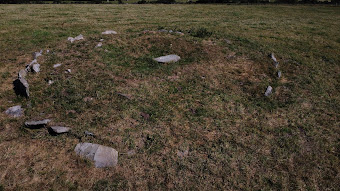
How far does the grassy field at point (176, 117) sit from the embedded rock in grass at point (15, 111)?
0.19m

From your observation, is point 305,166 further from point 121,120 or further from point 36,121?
point 36,121

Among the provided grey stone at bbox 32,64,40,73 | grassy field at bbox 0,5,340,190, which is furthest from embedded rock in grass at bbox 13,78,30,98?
grey stone at bbox 32,64,40,73

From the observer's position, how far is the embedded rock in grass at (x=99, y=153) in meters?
5.30

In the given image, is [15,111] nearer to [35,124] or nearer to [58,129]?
[35,124]

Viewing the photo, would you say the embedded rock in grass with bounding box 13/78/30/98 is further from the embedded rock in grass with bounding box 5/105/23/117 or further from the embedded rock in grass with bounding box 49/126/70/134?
the embedded rock in grass with bounding box 49/126/70/134

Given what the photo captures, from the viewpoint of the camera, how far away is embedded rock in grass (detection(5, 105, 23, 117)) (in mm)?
6694

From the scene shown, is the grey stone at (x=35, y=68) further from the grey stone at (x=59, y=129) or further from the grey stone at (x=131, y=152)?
the grey stone at (x=131, y=152)

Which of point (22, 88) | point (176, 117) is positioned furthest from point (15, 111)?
point (176, 117)

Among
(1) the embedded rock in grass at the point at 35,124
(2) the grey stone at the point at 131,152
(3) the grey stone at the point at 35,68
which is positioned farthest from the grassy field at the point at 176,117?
(3) the grey stone at the point at 35,68

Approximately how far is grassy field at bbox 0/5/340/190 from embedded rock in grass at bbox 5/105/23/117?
19 centimetres

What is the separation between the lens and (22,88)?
7.65m

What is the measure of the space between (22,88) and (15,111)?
47.0 inches

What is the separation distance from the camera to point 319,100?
8477mm

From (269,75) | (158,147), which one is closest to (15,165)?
(158,147)
